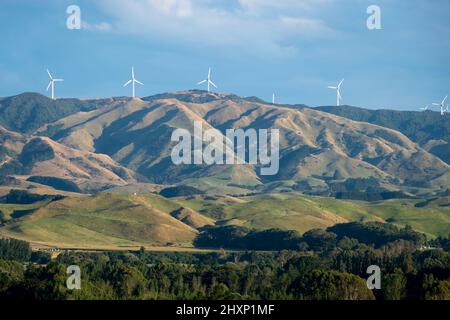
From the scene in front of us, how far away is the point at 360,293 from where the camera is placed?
19175 cm
